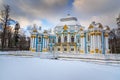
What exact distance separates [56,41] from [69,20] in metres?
4.19

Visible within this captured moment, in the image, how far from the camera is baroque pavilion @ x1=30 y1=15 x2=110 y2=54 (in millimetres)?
16938

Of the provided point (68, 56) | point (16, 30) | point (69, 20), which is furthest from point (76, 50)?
point (16, 30)

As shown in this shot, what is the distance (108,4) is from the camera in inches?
407

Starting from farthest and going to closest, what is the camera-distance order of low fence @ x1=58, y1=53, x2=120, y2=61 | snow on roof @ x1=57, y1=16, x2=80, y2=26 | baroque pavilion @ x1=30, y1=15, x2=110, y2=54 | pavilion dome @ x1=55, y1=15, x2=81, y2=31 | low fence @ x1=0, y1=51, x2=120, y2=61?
snow on roof @ x1=57, y1=16, x2=80, y2=26 < pavilion dome @ x1=55, y1=15, x2=81, y2=31 < baroque pavilion @ x1=30, y1=15, x2=110, y2=54 < low fence @ x1=0, y1=51, x2=120, y2=61 < low fence @ x1=58, y1=53, x2=120, y2=61

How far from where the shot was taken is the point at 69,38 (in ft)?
68.6

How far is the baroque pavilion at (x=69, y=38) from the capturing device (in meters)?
16.9

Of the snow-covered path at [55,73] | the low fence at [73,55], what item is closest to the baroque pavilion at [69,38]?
the low fence at [73,55]

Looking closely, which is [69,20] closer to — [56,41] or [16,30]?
[56,41]

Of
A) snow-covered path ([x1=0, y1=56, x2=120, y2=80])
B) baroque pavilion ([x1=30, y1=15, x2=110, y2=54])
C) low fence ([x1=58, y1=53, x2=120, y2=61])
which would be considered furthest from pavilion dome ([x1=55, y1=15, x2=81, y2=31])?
snow-covered path ([x1=0, y1=56, x2=120, y2=80])

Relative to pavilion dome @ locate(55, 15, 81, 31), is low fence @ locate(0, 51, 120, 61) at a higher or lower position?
lower

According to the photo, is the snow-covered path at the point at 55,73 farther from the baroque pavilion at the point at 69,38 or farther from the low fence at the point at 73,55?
the baroque pavilion at the point at 69,38

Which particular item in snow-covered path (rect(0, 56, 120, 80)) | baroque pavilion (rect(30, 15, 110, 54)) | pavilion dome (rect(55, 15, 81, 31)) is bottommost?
snow-covered path (rect(0, 56, 120, 80))

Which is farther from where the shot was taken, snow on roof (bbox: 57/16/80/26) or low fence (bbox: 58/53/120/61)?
snow on roof (bbox: 57/16/80/26)

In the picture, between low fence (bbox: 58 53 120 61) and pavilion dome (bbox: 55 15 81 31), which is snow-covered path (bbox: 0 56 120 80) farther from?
pavilion dome (bbox: 55 15 81 31)
